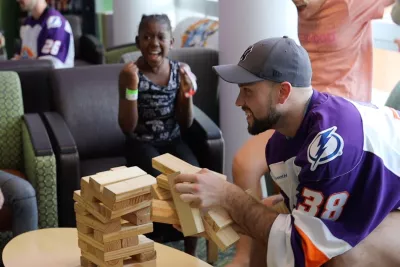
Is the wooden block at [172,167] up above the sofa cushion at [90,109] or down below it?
above

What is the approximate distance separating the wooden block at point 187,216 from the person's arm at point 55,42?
285cm

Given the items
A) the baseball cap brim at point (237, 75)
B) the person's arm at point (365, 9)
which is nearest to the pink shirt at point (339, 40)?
the person's arm at point (365, 9)

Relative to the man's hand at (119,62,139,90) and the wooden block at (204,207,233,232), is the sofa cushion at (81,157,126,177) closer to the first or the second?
the man's hand at (119,62,139,90)

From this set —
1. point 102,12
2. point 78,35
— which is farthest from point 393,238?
point 102,12

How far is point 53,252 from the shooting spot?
2.51 metres

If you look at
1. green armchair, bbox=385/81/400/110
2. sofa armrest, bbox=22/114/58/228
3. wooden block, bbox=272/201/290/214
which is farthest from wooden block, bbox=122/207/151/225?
green armchair, bbox=385/81/400/110

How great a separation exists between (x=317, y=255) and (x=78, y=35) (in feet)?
16.7

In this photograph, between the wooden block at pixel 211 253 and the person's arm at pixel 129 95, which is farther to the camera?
the wooden block at pixel 211 253

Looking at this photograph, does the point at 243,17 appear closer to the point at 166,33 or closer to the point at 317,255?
the point at 166,33

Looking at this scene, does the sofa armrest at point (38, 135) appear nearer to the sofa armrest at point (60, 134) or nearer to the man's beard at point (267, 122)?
the sofa armrest at point (60, 134)

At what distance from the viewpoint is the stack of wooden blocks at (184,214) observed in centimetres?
205

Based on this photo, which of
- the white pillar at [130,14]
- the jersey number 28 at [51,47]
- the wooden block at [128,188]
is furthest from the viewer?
the white pillar at [130,14]

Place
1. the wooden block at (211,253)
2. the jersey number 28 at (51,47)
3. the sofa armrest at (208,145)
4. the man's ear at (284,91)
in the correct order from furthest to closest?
the jersey number 28 at (51,47)
the sofa armrest at (208,145)
the wooden block at (211,253)
the man's ear at (284,91)

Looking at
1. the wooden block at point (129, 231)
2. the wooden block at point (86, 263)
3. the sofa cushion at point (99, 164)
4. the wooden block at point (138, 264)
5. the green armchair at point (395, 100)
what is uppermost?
the green armchair at point (395, 100)
